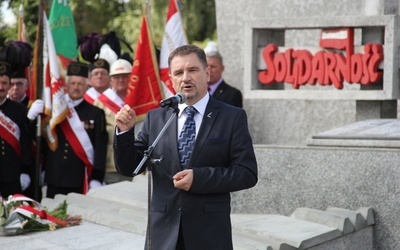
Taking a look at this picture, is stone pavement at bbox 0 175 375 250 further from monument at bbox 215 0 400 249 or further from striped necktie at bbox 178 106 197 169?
striped necktie at bbox 178 106 197 169

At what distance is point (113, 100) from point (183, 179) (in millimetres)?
4786

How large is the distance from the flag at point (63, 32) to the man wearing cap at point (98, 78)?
0.39 meters

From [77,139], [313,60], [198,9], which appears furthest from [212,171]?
[198,9]

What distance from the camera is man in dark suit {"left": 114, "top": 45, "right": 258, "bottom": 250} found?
3.75 m

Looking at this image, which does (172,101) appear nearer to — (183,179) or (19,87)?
(183,179)

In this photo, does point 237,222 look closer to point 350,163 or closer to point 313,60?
point 350,163

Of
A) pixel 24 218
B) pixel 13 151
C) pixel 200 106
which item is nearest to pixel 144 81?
pixel 13 151

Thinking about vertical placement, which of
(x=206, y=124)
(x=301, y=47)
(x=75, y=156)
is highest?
(x=301, y=47)

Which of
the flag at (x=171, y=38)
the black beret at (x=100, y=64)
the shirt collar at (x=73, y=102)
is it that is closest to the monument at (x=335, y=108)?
the flag at (x=171, y=38)

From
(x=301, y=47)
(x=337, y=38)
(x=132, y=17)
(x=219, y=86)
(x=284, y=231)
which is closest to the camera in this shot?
(x=284, y=231)

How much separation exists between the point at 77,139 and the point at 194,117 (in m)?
4.08

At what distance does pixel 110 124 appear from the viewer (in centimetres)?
811

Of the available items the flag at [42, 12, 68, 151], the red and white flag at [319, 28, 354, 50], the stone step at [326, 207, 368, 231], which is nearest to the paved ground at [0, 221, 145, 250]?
the stone step at [326, 207, 368, 231]

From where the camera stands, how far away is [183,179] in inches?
142
